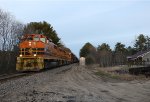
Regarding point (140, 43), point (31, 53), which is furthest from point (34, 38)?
point (140, 43)

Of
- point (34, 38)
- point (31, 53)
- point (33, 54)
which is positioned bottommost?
point (33, 54)

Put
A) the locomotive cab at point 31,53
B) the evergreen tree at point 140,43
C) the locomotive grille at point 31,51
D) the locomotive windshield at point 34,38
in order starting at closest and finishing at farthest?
the locomotive cab at point 31,53
the locomotive grille at point 31,51
the locomotive windshield at point 34,38
the evergreen tree at point 140,43

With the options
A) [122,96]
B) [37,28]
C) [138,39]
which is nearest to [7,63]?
[122,96]

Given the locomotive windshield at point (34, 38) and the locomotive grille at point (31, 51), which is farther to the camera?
the locomotive windshield at point (34, 38)

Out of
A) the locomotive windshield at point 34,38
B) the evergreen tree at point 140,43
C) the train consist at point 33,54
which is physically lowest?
the train consist at point 33,54

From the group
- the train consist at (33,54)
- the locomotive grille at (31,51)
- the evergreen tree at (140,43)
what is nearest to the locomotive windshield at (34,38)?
the train consist at (33,54)

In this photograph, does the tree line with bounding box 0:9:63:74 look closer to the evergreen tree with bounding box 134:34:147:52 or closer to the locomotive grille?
the locomotive grille

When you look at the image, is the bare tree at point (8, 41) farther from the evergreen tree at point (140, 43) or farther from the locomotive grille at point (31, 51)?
the evergreen tree at point (140, 43)

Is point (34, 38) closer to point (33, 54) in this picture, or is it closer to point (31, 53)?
point (31, 53)

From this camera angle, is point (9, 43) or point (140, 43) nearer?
point (9, 43)

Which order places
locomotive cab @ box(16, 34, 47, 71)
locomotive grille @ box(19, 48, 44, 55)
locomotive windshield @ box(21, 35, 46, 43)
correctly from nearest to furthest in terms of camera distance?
locomotive cab @ box(16, 34, 47, 71), locomotive grille @ box(19, 48, 44, 55), locomotive windshield @ box(21, 35, 46, 43)

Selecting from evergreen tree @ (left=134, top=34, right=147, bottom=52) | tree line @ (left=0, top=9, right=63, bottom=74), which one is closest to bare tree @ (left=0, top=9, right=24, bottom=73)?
tree line @ (left=0, top=9, right=63, bottom=74)

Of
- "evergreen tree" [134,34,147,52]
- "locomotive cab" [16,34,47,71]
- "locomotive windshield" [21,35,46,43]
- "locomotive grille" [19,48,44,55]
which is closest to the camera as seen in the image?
"locomotive cab" [16,34,47,71]

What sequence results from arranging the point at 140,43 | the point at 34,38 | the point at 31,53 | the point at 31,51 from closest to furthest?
1. the point at 31,53
2. the point at 31,51
3. the point at 34,38
4. the point at 140,43
